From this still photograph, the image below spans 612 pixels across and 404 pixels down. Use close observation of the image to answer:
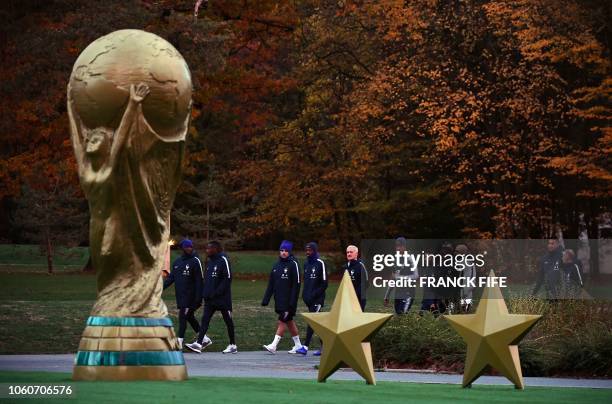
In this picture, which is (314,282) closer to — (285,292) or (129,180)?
(285,292)

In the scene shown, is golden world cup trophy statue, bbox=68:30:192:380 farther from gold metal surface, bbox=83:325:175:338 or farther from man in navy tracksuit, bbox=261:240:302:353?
man in navy tracksuit, bbox=261:240:302:353

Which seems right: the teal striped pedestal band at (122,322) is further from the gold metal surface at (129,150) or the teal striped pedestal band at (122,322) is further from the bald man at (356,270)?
the bald man at (356,270)

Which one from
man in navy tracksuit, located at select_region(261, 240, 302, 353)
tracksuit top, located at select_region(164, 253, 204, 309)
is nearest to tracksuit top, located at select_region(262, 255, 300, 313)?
man in navy tracksuit, located at select_region(261, 240, 302, 353)

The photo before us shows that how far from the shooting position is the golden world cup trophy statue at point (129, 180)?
13.5 meters

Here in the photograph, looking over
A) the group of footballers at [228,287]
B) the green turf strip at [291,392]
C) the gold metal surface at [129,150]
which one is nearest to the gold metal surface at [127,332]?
the gold metal surface at [129,150]

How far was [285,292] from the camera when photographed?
75.3 feet

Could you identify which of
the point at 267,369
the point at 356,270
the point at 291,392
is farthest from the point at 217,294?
the point at 291,392

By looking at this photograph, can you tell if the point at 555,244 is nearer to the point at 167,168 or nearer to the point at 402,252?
the point at 402,252

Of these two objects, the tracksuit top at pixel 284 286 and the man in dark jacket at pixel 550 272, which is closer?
the tracksuit top at pixel 284 286

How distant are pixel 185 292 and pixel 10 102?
11.6 meters

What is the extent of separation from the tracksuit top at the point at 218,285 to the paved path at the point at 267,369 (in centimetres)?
98

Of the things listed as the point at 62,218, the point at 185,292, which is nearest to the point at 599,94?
the point at 185,292

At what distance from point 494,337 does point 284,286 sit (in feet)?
28.3

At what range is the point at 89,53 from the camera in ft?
44.8
